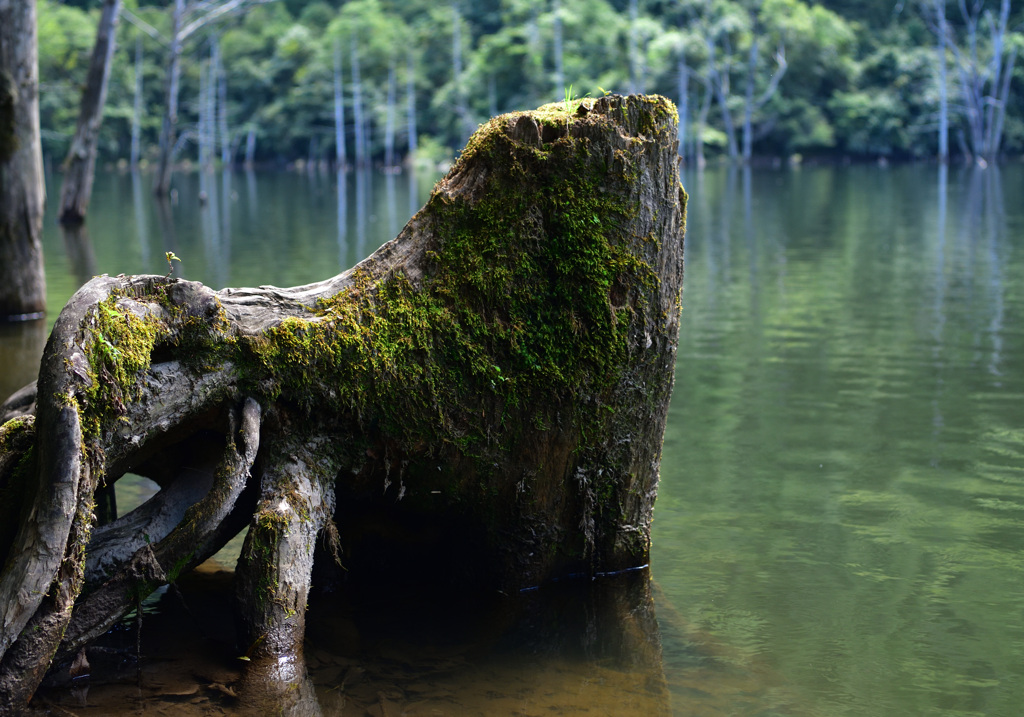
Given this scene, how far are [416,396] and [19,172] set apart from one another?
9544mm

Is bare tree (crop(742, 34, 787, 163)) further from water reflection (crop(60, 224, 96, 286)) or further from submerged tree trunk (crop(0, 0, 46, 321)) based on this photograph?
submerged tree trunk (crop(0, 0, 46, 321))

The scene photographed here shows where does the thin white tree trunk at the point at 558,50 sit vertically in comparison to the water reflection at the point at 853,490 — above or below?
above

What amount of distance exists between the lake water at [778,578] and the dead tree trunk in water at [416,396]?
14.6 inches

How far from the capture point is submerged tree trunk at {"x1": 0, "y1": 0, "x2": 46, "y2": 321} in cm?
1203

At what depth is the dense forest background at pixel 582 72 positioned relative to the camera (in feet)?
220

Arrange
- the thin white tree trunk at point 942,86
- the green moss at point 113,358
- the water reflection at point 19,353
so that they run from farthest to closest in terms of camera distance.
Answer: the thin white tree trunk at point 942,86 → the water reflection at point 19,353 → the green moss at point 113,358

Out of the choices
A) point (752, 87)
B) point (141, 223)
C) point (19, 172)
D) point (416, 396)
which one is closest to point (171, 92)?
point (141, 223)

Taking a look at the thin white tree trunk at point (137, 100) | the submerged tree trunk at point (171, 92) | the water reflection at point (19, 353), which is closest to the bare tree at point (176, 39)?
the submerged tree trunk at point (171, 92)

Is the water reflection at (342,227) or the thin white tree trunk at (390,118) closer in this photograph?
the water reflection at (342,227)

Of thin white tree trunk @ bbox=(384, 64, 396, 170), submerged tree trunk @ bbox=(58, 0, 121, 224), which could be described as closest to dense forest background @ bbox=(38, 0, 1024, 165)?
thin white tree trunk @ bbox=(384, 64, 396, 170)

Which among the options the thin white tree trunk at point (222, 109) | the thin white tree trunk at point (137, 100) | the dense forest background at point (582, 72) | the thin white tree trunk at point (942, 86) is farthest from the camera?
the thin white tree trunk at point (222, 109)

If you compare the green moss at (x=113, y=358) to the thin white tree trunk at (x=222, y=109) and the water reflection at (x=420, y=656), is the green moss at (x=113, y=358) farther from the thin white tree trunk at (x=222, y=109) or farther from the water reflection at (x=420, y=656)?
the thin white tree trunk at (x=222, y=109)

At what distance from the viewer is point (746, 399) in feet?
31.0

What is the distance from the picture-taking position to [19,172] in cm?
1229
